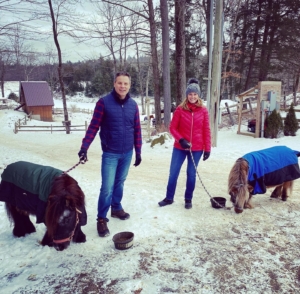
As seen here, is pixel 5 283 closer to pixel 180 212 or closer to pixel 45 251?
pixel 45 251

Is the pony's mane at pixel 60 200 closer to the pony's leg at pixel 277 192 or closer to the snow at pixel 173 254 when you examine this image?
the snow at pixel 173 254

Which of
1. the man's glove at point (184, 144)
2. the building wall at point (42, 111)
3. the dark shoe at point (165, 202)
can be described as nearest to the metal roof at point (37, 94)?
the building wall at point (42, 111)

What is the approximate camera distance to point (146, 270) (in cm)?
268

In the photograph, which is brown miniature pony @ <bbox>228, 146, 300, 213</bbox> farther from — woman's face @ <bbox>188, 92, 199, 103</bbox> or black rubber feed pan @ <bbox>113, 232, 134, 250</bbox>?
black rubber feed pan @ <bbox>113, 232, 134, 250</bbox>

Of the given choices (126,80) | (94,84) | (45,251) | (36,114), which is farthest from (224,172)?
(94,84)

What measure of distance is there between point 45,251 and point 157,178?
320cm

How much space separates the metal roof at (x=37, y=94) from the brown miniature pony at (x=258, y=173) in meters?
27.3

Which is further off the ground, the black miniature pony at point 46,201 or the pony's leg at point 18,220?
the black miniature pony at point 46,201

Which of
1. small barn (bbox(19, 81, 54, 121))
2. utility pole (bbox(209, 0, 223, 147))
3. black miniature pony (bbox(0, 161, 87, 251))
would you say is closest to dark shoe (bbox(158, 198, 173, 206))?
black miniature pony (bbox(0, 161, 87, 251))

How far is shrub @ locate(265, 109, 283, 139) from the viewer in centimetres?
954

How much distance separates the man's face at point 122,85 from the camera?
10.3 feet

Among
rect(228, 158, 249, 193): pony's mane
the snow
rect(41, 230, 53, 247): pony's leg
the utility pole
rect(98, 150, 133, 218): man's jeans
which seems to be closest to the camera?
the snow

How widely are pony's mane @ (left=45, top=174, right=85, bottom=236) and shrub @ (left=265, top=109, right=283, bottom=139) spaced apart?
8586mm

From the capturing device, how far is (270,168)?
3846 millimetres
